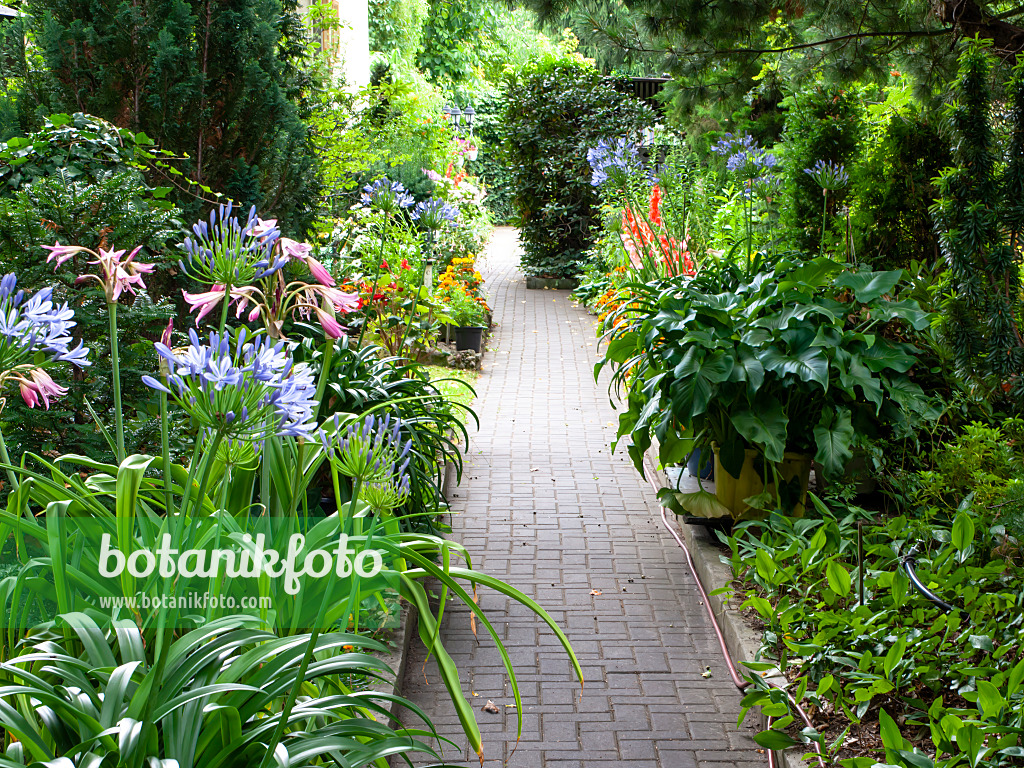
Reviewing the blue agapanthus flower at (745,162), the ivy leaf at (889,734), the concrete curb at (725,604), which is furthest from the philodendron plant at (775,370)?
the ivy leaf at (889,734)

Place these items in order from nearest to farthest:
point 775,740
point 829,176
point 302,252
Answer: point 302,252 → point 775,740 → point 829,176

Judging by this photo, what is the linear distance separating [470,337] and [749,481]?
5093 millimetres

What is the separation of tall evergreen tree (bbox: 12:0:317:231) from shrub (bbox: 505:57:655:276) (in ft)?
30.5

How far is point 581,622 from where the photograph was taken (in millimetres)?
3551

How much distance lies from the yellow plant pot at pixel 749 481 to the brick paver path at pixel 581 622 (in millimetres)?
419

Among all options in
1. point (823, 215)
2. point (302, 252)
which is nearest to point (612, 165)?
point (823, 215)

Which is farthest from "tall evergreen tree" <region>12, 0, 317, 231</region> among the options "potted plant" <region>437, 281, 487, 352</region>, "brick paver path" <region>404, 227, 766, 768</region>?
"potted plant" <region>437, 281, 487, 352</region>

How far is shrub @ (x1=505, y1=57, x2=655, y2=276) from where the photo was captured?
43.5ft

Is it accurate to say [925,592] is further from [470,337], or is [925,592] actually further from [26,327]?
[470,337]

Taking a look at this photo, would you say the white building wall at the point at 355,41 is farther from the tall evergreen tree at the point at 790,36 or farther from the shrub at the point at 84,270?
the shrub at the point at 84,270

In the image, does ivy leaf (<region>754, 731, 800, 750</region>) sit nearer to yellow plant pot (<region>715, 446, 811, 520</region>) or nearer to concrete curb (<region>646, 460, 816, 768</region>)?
concrete curb (<region>646, 460, 816, 768</region>)

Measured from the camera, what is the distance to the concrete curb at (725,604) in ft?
9.03

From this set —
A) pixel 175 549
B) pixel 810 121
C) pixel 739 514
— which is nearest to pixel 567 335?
pixel 810 121

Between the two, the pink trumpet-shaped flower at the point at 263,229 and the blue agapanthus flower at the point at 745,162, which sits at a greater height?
the blue agapanthus flower at the point at 745,162
